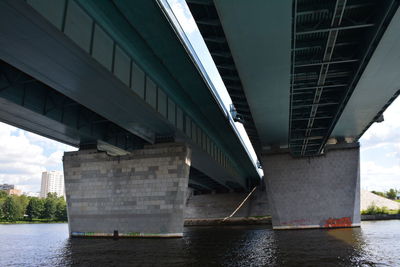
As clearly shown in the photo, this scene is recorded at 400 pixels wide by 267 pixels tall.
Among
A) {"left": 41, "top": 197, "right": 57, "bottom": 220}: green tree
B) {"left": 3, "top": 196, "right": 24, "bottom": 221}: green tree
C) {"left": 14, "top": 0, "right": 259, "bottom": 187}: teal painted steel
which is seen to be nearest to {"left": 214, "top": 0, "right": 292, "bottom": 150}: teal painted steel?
{"left": 14, "top": 0, "right": 259, "bottom": 187}: teal painted steel

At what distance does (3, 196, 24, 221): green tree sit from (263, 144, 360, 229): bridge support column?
320 ft

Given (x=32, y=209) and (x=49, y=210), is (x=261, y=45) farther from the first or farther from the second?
(x=32, y=209)

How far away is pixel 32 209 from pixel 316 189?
108513mm

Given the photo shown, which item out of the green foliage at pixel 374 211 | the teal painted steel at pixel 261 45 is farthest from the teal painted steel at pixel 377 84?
the green foliage at pixel 374 211

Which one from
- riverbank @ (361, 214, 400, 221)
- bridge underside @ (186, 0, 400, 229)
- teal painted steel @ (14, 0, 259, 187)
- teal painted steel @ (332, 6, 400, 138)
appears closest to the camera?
teal painted steel @ (14, 0, 259, 187)

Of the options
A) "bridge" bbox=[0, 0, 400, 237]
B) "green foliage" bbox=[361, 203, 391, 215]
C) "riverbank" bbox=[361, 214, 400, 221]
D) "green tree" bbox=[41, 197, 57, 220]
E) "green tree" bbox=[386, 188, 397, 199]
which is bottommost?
"green tree" bbox=[41, 197, 57, 220]

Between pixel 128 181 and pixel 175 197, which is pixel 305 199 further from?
pixel 128 181

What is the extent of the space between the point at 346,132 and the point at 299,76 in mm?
21372

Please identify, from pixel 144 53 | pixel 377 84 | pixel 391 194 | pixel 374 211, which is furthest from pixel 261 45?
pixel 391 194

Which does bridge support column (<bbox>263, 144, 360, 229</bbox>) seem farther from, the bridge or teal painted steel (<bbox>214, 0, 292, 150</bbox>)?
teal painted steel (<bbox>214, 0, 292, 150</bbox>)

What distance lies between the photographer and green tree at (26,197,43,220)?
379 ft

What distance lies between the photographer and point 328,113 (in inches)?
1169

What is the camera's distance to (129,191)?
3184 cm

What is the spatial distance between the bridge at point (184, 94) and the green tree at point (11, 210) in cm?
8951
